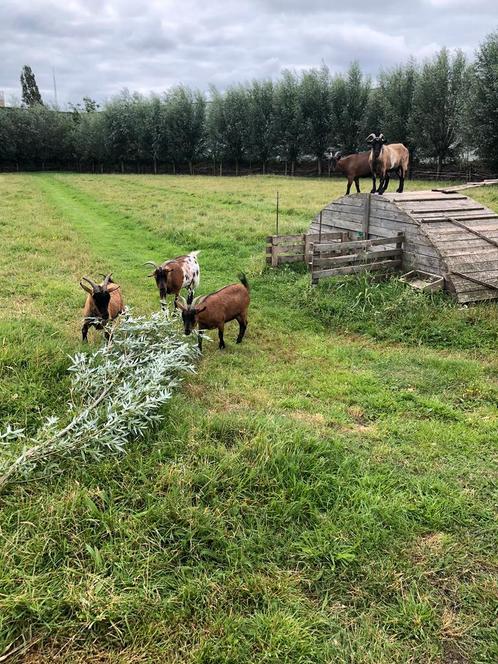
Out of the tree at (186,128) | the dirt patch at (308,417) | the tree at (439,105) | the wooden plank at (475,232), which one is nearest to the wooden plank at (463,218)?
the wooden plank at (475,232)

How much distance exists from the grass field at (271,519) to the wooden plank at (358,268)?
244 cm

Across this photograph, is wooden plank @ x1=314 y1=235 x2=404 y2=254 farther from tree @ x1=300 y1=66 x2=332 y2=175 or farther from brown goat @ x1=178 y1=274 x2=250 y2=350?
tree @ x1=300 y1=66 x2=332 y2=175

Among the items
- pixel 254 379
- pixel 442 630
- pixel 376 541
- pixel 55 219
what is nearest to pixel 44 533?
pixel 376 541

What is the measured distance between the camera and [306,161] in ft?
141

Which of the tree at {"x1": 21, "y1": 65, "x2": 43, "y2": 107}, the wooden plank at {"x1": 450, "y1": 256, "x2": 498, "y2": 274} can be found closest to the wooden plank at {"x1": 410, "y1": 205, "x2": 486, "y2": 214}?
the wooden plank at {"x1": 450, "y1": 256, "x2": 498, "y2": 274}

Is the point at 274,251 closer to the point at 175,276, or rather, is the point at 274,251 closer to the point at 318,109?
the point at 175,276

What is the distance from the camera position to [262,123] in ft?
144

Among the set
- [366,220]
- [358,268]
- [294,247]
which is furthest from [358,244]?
[294,247]

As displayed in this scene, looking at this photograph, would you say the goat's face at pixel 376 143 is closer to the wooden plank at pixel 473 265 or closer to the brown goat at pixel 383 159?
the brown goat at pixel 383 159

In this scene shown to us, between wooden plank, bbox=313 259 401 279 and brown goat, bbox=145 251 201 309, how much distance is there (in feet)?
7.22

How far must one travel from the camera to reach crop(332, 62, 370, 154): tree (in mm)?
39194

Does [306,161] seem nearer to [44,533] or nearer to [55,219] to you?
[55,219]

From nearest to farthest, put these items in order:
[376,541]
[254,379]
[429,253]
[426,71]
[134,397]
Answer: [376,541]
[134,397]
[254,379]
[429,253]
[426,71]

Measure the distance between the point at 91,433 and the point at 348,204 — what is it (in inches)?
322
